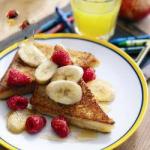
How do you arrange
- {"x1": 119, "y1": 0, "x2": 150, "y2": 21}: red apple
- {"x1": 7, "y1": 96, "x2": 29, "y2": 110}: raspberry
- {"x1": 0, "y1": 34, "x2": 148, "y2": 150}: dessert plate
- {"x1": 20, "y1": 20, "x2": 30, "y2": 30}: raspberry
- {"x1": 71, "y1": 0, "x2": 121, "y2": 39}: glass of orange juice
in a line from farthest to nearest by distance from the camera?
1. {"x1": 119, "y1": 0, "x2": 150, "y2": 21}: red apple
2. {"x1": 71, "y1": 0, "x2": 121, "y2": 39}: glass of orange juice
3. {"x1": 20, "y1": 20, "x2": 30, "y2": 30}: raspberry
4. {"x1": 7, "y1": 96, "x2": 29, "y2": 110}: raspberry
5. {"x1": 0, "y1": 34, "x2": 148, "y2": 150}: dessert plate

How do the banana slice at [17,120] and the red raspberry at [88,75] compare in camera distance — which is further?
the red raspberry at [88,75]

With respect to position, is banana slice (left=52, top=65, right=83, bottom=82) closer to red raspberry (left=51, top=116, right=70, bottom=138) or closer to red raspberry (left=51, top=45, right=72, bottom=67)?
red raspberry (left=51, top=45, right=72, bottom=67)

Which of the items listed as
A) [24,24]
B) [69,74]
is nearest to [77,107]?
[69,74]

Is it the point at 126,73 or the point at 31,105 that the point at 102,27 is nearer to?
the point at 126,73

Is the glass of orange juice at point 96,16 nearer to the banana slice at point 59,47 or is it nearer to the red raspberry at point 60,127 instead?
the banana slice at point 59,47

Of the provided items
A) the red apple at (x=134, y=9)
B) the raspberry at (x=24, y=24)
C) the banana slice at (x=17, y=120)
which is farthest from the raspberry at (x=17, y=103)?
the red apple at (x=134, y=9)

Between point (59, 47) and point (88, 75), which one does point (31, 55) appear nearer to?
point (59, 47)

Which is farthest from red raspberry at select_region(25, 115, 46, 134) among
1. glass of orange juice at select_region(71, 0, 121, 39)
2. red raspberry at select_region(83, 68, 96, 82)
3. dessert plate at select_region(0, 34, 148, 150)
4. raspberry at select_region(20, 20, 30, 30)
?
glass of orange juice at select_region(71, 0, 121, 39)
